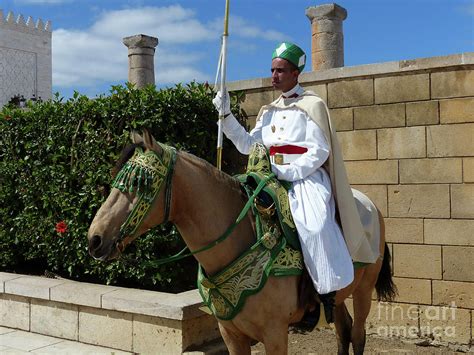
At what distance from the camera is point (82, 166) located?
6.36m

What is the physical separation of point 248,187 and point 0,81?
26970 millimetres

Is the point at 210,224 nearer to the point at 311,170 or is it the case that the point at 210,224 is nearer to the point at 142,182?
the point at 142,182

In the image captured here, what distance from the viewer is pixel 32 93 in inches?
1142

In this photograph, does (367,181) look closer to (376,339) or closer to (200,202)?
(376,339)

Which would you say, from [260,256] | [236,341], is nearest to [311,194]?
[260,256]

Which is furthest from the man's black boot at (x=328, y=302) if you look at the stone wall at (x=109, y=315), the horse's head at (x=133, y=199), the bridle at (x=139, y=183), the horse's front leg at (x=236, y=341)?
the stone wall at (x=109, y=315)

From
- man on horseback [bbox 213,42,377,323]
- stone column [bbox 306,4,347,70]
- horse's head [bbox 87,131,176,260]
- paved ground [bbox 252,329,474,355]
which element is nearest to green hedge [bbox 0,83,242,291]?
paved ground [bbox 252,329,474,355]

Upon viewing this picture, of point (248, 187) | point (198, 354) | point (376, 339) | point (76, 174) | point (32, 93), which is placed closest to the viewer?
point (248, 187)

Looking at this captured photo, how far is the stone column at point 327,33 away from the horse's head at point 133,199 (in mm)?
5021

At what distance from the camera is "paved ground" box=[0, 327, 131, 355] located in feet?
17.0

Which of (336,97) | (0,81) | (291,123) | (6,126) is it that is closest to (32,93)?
(0,81)

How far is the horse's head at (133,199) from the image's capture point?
264cm

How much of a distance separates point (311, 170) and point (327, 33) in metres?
4.58

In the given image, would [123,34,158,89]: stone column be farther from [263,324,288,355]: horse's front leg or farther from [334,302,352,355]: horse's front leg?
[263,324,288,355]: horse's front leg
